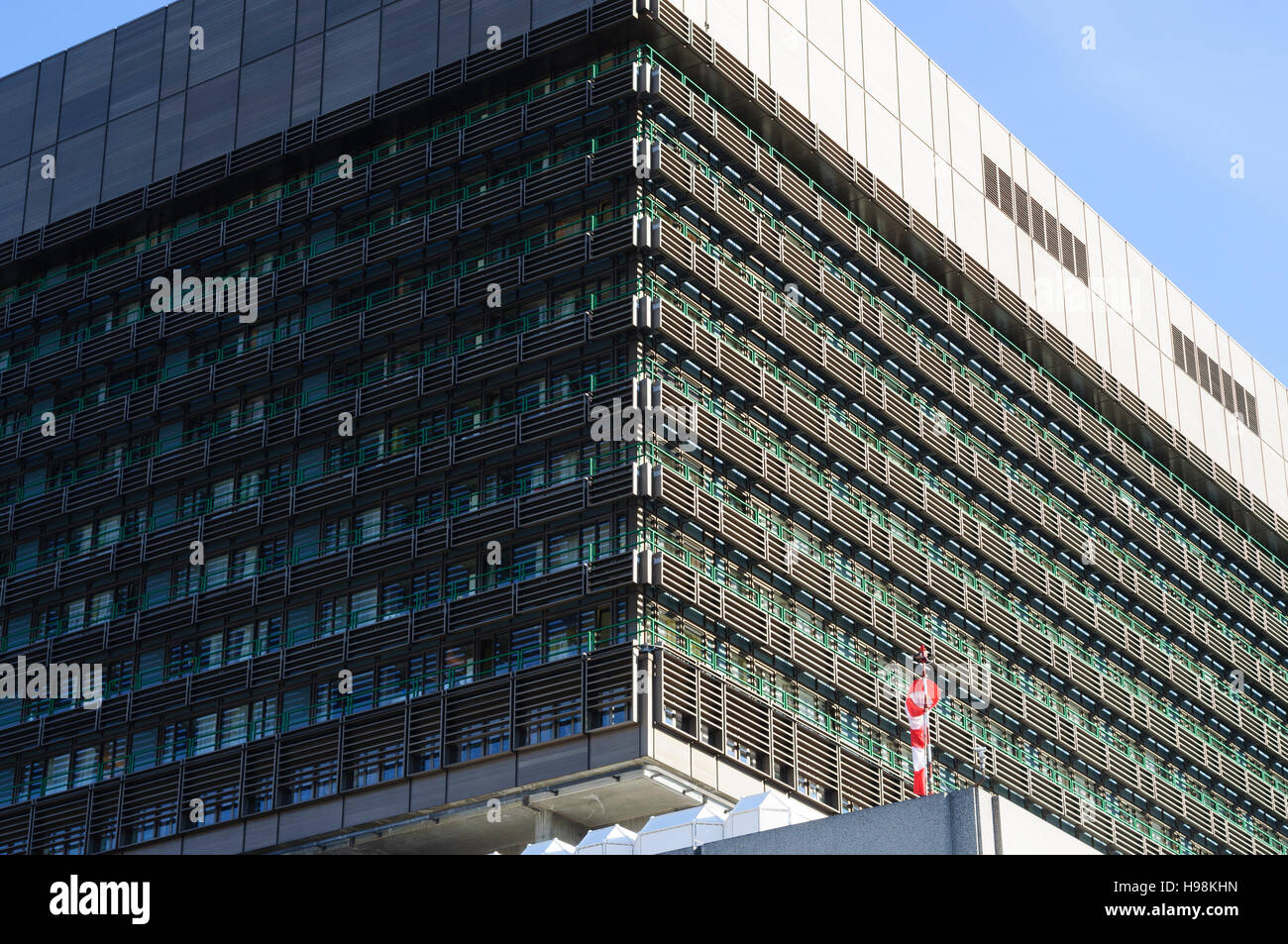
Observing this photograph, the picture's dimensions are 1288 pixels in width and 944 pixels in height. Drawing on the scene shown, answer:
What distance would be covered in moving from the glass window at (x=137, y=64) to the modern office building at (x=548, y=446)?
0.23 meters

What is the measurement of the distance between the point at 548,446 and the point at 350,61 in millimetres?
21142

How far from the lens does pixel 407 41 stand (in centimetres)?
8988

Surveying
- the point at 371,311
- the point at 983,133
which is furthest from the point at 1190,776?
the point at 371,311

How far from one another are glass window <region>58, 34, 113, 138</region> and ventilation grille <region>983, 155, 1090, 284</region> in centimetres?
3816

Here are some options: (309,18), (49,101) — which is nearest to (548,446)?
(309,18)

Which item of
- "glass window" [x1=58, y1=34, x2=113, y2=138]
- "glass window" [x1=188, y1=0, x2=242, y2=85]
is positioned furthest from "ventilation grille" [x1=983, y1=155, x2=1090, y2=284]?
"glass window" [x1=58, y1=34, x2=113, y2=138]

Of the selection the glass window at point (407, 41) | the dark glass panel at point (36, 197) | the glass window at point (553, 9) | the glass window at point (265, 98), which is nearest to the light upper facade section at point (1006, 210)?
the glass window at point (553, 9)

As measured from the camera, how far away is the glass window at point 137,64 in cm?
9662

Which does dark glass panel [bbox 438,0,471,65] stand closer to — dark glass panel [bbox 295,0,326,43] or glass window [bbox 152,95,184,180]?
dark glass panel [bbox 295,0,326,43]

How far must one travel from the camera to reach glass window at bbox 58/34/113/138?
97938 mm

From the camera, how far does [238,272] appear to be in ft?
300

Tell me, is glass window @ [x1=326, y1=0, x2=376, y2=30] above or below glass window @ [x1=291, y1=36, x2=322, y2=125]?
above

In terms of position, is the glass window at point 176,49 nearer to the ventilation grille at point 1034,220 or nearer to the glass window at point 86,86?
the glass window at point 86,86

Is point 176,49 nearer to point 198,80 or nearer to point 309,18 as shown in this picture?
point 198,80
